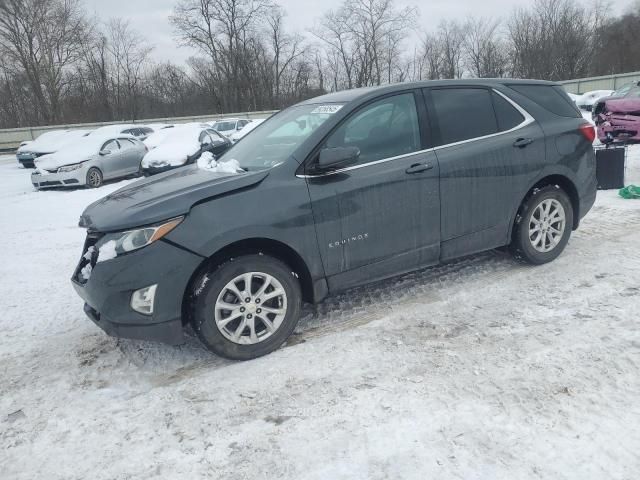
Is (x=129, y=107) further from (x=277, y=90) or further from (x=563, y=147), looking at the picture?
(x=563, y=147)

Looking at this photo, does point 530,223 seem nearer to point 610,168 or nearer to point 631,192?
point 631,192

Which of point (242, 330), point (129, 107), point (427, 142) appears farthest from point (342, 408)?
point (129, 107)

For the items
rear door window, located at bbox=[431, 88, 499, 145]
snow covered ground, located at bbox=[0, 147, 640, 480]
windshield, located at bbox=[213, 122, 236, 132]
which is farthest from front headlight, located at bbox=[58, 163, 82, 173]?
windshield, located at bbox=[213, 122, 236, 132]

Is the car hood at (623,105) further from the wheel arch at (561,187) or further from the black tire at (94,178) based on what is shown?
the black tire at (94,178)

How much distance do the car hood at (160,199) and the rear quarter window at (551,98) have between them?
2.76 metres

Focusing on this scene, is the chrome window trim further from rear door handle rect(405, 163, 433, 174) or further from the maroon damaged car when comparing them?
the maroon damaged car

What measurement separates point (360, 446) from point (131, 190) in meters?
2.61

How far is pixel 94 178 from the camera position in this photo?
1298 cm

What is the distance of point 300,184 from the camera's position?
3.28 meters

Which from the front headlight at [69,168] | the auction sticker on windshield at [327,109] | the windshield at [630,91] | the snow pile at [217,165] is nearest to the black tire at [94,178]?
the front headlight at [69,168]

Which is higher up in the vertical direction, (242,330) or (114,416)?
(242,330)

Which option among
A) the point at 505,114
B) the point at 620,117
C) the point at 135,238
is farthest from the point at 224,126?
the point at 135,238

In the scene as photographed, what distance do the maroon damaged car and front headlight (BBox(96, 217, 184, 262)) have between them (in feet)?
33.2

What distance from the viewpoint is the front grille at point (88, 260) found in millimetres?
3098
